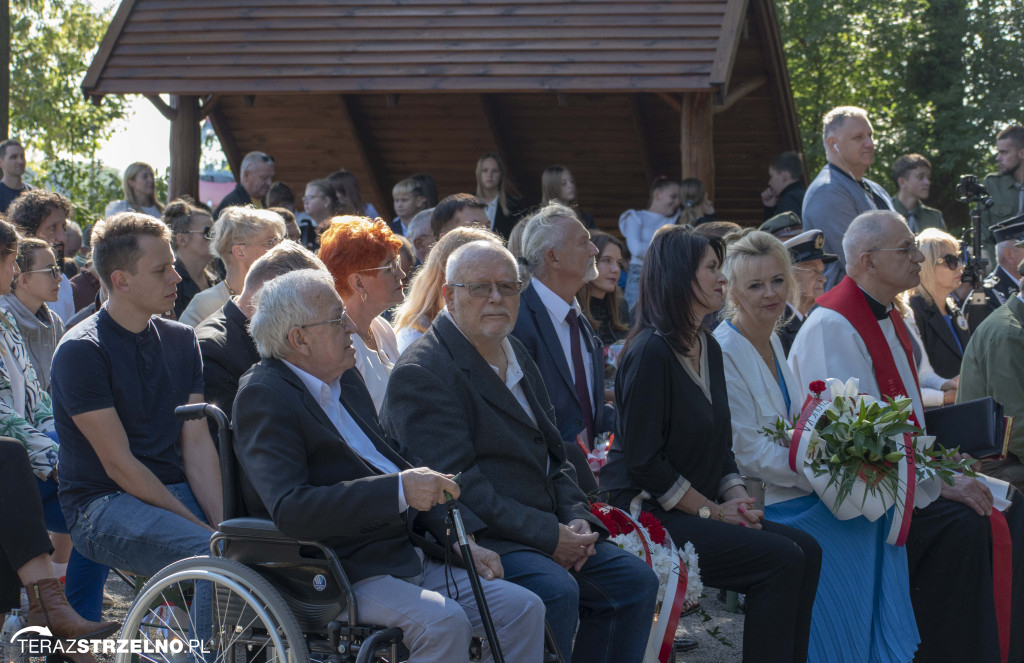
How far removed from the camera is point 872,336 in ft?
18.1

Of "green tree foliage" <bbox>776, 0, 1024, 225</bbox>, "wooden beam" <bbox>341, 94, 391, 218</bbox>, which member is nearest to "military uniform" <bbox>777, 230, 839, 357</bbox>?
"wooden beam" <bbox>341, 94, 391, 218</bbox>

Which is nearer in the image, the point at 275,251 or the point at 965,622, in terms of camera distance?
the point at 275,251

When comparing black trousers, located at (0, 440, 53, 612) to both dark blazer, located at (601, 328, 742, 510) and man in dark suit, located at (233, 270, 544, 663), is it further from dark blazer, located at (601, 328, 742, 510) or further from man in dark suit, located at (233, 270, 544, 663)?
dark blazer, located at (601, 328, 742, 510)

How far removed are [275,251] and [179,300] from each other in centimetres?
269

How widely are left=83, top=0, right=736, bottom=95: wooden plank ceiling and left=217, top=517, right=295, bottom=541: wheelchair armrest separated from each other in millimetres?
7559

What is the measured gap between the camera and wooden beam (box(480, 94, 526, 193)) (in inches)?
519

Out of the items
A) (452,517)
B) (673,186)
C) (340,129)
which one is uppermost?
(340,129)

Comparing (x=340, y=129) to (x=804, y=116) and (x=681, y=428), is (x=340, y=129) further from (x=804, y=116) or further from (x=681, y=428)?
(x=804, y=116)

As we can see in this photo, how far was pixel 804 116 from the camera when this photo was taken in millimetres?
22656

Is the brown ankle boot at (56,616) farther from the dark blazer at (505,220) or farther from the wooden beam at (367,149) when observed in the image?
the wooden beam at (367,149)

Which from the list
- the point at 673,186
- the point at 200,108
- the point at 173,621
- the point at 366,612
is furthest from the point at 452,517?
the point at 200,108

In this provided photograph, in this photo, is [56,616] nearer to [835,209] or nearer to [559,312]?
[559,312]

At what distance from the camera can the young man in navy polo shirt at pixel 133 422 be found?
4.07 metres

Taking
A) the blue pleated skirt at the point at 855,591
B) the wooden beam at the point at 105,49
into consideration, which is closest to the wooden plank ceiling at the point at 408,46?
the wooden beam at the point at 105,49
